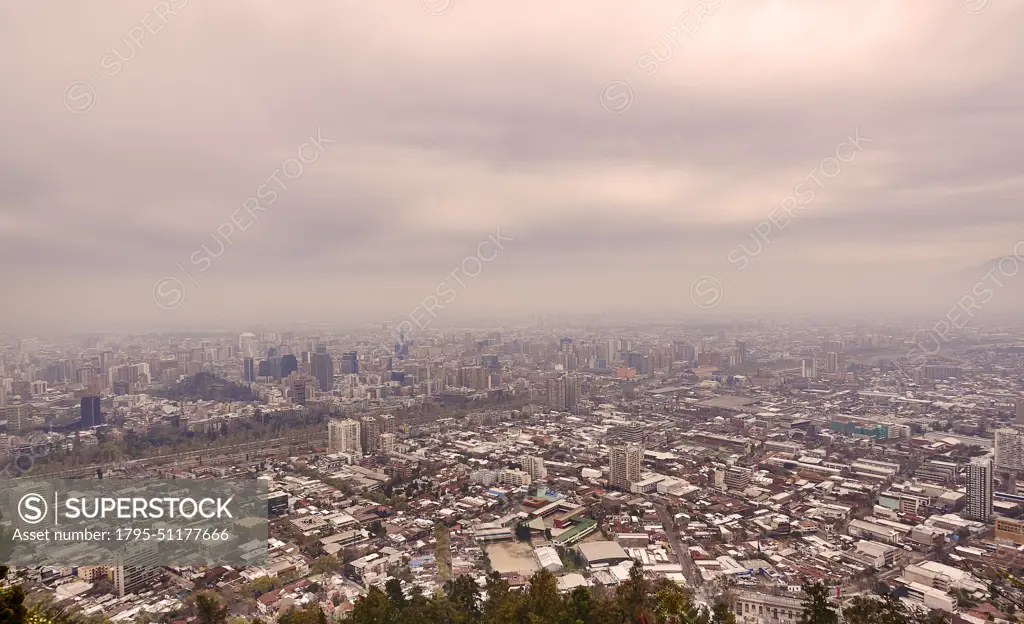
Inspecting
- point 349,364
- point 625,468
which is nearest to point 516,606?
point 625,468

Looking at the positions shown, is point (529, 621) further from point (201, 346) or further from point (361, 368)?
point (201, 346)

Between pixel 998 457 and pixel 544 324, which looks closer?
pixel 998 457

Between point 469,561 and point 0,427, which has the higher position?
point 0,427

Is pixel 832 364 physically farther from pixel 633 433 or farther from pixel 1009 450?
pixel 633 433

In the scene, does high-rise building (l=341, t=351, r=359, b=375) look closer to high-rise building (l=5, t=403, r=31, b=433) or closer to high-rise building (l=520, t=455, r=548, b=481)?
high-rise building (l=5, t=403, r=31, b=433)

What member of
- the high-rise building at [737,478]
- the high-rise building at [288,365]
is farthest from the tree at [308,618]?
the high-rise building at [288,365]

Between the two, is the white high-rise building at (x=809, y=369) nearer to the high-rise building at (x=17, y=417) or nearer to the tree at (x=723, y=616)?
Answer: the tree at (x=723, y=616)

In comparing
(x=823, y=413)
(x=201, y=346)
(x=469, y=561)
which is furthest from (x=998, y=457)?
(x=201, y=346)
